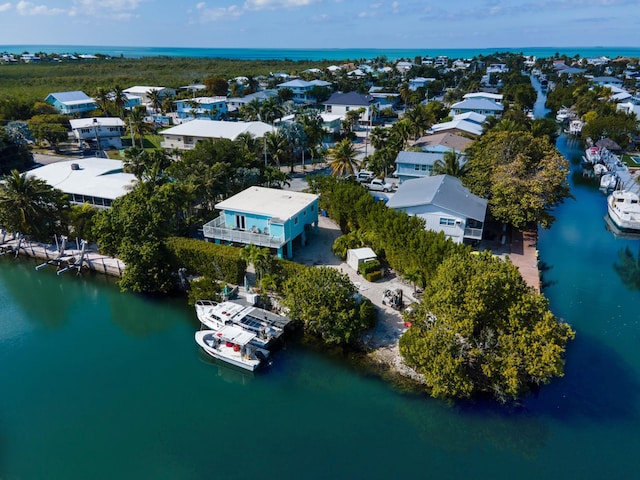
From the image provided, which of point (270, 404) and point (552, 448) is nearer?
point (552, 448)

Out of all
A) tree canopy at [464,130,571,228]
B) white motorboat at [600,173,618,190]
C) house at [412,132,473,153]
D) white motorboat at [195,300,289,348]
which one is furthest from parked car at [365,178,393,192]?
white motorboat at [600,173,618,190]

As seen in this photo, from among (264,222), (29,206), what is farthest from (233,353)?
(29,206)

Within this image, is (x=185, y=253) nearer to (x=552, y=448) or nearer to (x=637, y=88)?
(x=552, y=448)

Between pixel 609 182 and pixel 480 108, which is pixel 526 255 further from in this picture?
pixel 480 108

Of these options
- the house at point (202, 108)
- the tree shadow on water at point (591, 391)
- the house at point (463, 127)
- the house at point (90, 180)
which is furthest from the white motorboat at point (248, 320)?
the house at point (202, 108)

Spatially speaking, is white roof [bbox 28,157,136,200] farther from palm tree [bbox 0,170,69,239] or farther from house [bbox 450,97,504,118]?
house [bbox 450,97,504,118]

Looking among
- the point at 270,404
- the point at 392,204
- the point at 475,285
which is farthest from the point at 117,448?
the point at 392,204
